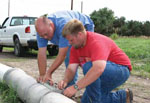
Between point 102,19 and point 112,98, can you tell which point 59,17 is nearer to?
point 112,98

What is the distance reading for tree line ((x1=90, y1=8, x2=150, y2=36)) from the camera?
170ft

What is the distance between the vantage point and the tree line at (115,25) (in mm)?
51688

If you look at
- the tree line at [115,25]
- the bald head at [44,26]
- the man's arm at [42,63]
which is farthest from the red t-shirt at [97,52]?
the tree line at [115,25]

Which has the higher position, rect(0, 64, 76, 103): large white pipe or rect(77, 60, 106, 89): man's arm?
rect(77, 60, 106, 89): man's arm

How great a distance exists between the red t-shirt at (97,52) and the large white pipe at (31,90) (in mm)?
428

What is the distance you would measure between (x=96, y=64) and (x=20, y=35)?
25.7ft

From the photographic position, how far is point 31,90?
3355 millimetres

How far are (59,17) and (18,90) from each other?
43.5 inches

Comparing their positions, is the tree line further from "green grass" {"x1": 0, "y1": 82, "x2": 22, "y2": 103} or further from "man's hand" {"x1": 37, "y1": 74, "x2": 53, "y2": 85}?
"man's hand" {"x1": 37, "y1": 74, "x2": 53, "y2": 85}

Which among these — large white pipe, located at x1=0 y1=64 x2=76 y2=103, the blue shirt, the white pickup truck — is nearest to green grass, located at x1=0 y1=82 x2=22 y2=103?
large white pipe, located at x1=0 y1=64 x2=76 y2=103

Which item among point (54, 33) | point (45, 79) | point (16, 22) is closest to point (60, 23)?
point (54, 33)

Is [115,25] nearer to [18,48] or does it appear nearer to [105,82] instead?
[18,48]

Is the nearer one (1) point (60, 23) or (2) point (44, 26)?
(2) point (44, 26)

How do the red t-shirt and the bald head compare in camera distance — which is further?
the bald head
